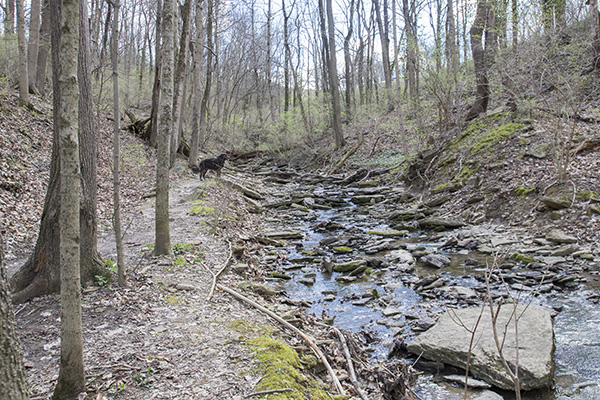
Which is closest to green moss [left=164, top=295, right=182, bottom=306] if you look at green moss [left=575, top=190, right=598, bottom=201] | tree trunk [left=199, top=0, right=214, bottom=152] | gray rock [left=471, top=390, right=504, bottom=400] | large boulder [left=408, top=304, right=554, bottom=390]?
large boulder [left=408, top=304, right=554, bottom=390]

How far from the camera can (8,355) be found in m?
1.80

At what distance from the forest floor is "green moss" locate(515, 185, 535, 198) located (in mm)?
87

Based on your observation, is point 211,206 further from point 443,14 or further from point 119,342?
point 443,14

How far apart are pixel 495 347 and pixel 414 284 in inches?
99.1

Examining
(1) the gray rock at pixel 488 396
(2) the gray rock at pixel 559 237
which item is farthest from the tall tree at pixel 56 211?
(2) the gray rock at pixel 559 237

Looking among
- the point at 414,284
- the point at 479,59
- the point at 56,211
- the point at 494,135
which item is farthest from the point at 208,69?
the point at 414,284

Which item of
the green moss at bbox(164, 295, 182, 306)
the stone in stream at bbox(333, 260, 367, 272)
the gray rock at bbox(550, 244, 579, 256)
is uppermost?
the gray rock at bbox(550, 244, 579, 256)

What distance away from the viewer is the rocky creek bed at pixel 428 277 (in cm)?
426

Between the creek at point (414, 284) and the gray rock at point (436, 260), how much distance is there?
0.31 ft

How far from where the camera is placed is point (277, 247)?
31.0 ft

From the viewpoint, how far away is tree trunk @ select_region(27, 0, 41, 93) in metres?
13.7

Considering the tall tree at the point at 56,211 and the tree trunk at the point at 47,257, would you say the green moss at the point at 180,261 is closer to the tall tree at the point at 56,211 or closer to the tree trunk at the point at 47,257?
the tall tree at the point at 56,211

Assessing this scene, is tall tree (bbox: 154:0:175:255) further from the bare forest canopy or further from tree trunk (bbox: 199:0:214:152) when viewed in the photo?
tree trunk (bbox: 199:0:214:152)

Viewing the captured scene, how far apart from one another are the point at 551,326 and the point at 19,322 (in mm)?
6063
